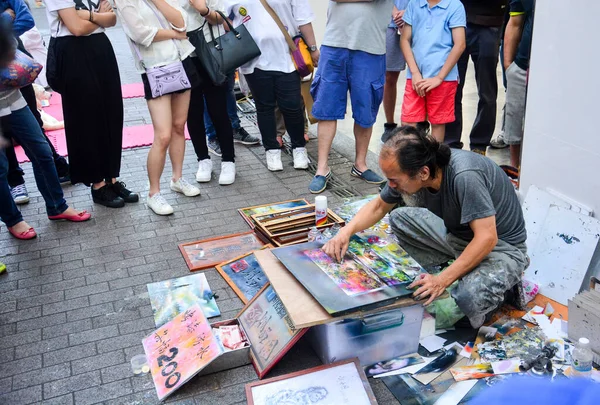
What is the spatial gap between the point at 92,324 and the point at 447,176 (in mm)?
1872

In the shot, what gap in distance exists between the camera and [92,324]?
3.01m

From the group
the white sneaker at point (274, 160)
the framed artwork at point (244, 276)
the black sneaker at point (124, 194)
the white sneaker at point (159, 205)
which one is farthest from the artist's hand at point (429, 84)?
the black sneaker at point (124, 194)

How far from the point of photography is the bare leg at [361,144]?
15.1 ft

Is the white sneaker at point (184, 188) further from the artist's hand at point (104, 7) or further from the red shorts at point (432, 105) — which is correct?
the red shorts at point (432, 105)

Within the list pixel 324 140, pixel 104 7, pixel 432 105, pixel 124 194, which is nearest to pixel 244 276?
pixel 124 194

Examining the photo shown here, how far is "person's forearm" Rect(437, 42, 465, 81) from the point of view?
4191mm

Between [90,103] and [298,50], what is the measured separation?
158 cm

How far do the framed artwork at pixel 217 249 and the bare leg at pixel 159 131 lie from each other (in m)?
0.66

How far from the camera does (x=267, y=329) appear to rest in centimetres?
267

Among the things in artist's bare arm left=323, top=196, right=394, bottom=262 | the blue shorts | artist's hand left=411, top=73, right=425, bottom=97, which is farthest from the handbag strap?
artist's bare arm left=323, top=196, right=394, bottom=262

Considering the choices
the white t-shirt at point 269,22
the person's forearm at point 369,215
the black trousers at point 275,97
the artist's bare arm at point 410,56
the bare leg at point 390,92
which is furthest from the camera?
the bare leg at point 390,92

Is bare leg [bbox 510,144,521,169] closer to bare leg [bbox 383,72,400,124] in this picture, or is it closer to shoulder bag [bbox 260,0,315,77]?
bare leg [bbox 383,72,400,124]

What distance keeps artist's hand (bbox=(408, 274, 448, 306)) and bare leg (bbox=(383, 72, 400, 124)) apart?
2.88m

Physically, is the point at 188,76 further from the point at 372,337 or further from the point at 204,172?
the point at 372,337
